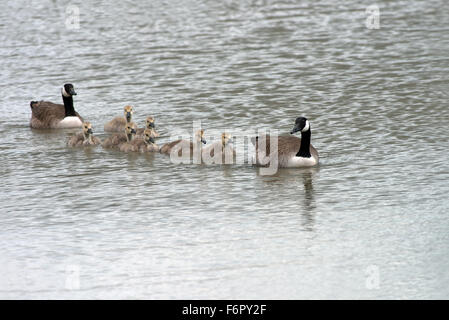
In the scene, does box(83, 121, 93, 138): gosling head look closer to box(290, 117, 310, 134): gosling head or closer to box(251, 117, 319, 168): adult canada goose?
box(251, 117, 319, 168): adult canada goose

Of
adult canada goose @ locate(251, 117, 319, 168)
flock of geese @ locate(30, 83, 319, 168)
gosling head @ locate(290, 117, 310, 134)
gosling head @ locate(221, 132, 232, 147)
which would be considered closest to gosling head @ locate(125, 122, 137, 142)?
flock of geese @ locate(30, 83, 319, 168)

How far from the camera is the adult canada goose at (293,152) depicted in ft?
34.8

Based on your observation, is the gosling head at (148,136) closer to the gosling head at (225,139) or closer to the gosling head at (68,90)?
the gosling head at (225,139)

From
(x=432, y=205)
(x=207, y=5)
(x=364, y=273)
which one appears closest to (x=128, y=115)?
(x=432, y=205)

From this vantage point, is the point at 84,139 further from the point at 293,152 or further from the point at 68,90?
the point at 293,152

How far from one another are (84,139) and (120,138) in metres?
0.50

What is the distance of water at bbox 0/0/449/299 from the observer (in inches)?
299

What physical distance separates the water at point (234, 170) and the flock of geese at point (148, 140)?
0.16 meters

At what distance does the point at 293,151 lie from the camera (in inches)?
422

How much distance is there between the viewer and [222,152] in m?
11.0

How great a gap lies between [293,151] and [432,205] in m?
2.13

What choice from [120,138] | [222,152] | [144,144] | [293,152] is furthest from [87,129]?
[293,152]

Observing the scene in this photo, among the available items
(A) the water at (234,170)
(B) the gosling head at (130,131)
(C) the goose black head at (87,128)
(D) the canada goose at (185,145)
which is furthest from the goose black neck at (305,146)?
(C) the goose black head at (87,128)
